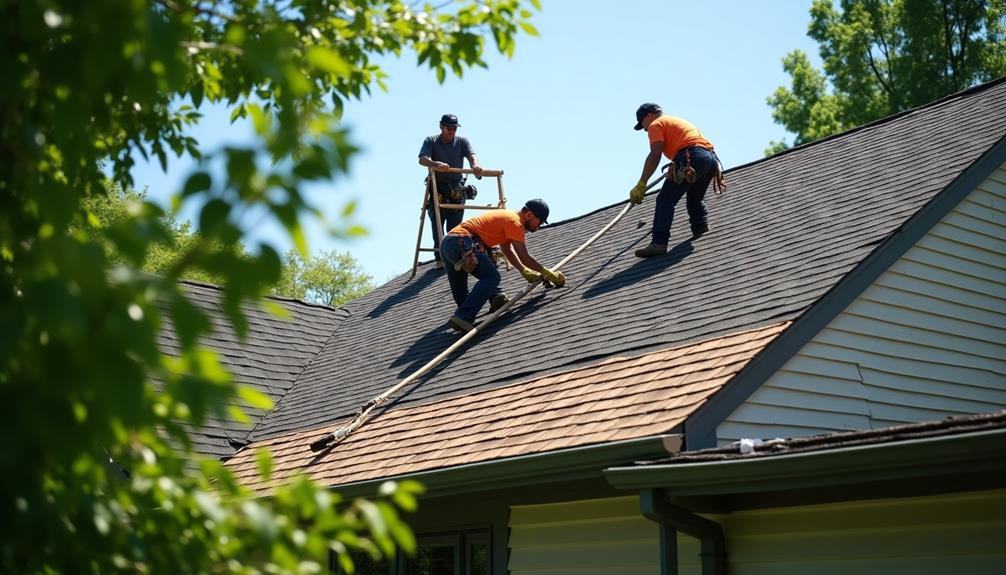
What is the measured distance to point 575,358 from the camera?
866cm

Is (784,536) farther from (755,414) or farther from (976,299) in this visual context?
(976,299)

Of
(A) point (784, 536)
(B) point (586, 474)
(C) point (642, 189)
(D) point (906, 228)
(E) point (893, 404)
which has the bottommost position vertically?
(A) point (784, 536)

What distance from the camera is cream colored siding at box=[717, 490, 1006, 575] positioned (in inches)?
207

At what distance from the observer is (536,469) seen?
686 cm

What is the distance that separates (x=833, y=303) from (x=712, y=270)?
5.53 feet

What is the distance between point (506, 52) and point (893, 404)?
4.74m

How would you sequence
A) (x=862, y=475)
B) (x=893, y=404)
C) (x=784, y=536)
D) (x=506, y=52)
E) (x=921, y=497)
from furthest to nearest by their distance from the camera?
1. (x=893, y=404)
2. (x=784, y=536)
3. (x=921, y=497)
4. (x=862, y=475)
5. (x=506, y=52)

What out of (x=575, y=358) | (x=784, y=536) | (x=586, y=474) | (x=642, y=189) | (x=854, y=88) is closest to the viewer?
(x=784, y=536)

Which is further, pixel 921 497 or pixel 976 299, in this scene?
pixel 976 299

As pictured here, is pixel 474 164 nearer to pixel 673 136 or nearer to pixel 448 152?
pixel 448 152

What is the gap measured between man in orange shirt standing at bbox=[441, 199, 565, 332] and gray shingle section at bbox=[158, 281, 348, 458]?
8.23 ft

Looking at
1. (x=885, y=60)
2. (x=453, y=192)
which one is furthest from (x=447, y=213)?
(x=885, y=60)

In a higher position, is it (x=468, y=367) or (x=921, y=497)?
(x=468, y=367)

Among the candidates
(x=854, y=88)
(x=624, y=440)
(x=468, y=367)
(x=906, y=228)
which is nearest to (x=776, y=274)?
(x=906, y=228)
